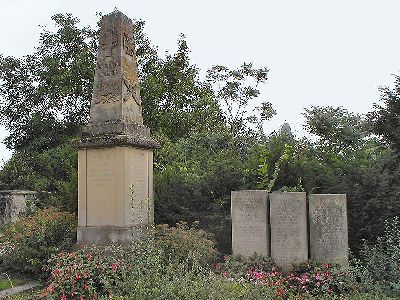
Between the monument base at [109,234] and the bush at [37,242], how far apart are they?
36 centimetres

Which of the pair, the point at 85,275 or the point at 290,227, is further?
the point at 290,227

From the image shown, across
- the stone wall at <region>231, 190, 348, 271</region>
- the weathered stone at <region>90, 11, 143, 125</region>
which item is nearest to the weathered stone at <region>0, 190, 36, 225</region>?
the weathered stone at <region>90, 11, 143, 125</region>

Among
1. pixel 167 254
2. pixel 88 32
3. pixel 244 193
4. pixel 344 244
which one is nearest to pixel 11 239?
pixel 167 254

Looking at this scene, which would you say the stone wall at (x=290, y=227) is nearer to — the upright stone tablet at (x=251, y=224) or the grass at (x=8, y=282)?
the upright stone tablet at (x=251, y=224)

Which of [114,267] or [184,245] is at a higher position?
[184,245]

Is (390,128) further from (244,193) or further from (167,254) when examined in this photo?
(167,254)

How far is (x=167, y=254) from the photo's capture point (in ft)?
27.2

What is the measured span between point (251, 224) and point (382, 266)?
2.23 m

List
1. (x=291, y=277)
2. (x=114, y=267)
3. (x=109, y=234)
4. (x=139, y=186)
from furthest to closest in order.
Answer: (x=139, y=186) < (x=109, y=234) < (x=291, y=277) < (x=114, y=267)

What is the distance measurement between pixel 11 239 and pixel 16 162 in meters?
10.6

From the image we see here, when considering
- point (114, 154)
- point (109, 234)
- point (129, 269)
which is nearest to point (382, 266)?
point (129, 269)

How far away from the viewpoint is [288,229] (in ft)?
27.1

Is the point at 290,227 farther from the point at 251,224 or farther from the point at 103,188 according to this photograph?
the point at 103,188

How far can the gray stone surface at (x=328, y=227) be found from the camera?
812cm
